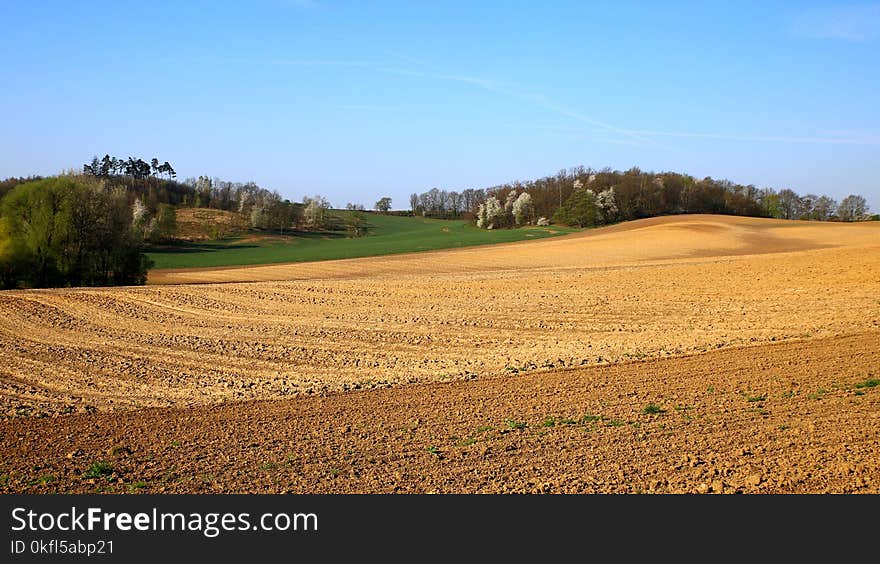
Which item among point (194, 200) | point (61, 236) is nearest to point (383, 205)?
point (194, 200)

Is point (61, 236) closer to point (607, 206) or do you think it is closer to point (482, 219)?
point (607, 206)

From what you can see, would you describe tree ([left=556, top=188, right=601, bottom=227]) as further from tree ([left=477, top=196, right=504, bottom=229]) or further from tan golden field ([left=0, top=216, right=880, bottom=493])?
tan golden field ([left=0, top=216, right=880, bottom=493])

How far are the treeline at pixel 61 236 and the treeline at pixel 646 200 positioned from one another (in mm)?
60045

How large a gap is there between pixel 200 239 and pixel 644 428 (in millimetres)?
86069

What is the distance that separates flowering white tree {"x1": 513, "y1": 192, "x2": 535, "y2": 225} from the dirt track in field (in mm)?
88135

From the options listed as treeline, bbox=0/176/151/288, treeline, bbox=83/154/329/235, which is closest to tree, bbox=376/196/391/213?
treeline, bbox=83/154/329/235

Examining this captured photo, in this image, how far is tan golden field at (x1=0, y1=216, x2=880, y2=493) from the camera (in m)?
8.52

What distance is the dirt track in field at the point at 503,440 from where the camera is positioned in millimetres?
8141

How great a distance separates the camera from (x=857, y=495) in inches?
293

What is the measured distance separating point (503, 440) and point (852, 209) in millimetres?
122838

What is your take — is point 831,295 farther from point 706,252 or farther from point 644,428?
point 706,252

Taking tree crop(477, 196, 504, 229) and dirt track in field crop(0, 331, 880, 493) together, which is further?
tree crop(477, 196, 504, 229)

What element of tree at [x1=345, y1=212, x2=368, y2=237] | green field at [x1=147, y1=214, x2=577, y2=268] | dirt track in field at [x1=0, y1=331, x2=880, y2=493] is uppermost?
tree at [x1=345, y1=212, x2=368, y2=237]

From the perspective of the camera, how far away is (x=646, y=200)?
9725 centimetres
